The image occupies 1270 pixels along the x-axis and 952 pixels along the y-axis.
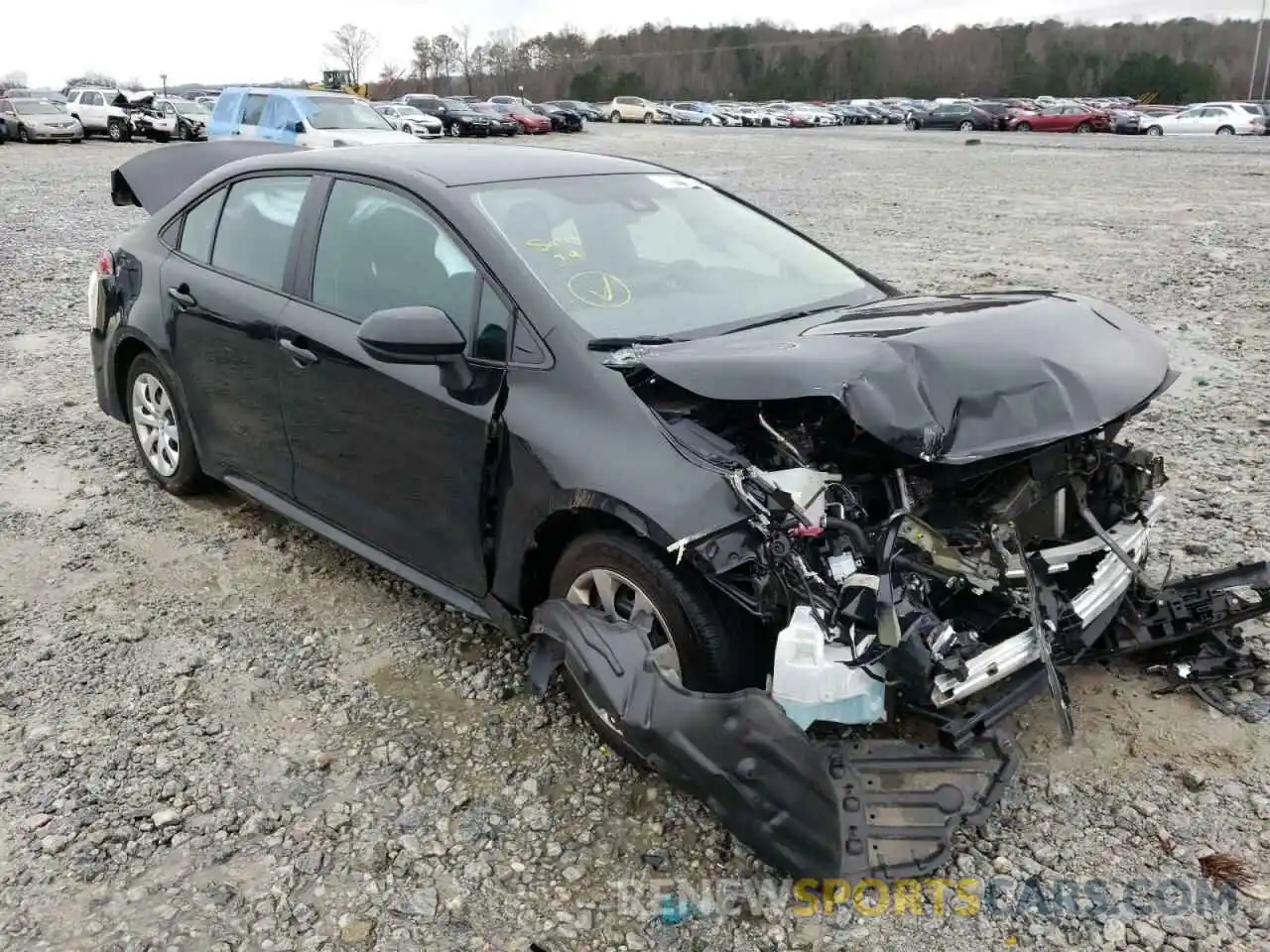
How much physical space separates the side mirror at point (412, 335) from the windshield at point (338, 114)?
16.5 m

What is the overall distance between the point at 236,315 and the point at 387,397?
1050 mm

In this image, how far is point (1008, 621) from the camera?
289 centimetres

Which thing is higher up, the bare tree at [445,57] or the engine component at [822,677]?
the bare tree at [445,57]

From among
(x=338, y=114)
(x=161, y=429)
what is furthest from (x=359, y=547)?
(x=338, y=114)

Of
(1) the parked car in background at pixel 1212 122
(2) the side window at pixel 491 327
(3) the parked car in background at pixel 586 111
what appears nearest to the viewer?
(2) the side window at pixel 491 327

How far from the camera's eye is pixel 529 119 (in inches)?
1646

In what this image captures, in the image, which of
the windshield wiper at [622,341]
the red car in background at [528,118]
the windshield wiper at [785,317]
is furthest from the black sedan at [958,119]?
the windshield wiper at [622,341]

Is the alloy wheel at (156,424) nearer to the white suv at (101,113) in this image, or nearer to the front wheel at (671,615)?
the front wheel at (671,615)

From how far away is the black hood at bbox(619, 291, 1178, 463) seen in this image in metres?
2.67

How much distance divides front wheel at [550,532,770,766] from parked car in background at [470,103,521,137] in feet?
126

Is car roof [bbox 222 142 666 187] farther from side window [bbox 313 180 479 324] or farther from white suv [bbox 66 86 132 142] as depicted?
white suv [bbox 66 86 132 142]

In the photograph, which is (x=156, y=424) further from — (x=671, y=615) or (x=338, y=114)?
(x=338, y=114)

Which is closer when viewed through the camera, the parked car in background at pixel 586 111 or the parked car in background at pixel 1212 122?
the parked car in background at pixel 1212 122

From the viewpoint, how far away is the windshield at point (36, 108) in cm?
3020
